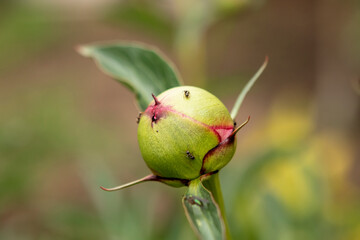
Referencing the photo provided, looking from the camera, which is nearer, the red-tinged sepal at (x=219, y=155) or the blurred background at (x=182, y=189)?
the red-tinged sepal at (x=219, y=155)

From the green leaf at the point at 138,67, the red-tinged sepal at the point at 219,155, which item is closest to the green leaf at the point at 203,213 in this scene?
the red-tinged sepal at the point at 219,155

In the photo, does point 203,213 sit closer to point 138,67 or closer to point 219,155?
point 219,155

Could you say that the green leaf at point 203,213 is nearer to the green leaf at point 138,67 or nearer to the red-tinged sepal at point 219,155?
the red-tinged sepal at point 219,155

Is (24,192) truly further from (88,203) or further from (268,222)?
(88,203)

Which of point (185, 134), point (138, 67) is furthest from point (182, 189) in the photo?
point (185, 134)

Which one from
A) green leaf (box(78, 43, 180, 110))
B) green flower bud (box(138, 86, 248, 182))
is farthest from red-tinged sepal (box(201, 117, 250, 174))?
green leaf (box(78, 43, 180, 110))

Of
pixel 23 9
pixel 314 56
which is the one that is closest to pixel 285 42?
pixel 314 56

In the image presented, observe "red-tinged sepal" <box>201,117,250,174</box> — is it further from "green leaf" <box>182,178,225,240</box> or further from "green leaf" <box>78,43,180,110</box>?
"green leaf" <box>78,43,180,110</box>
